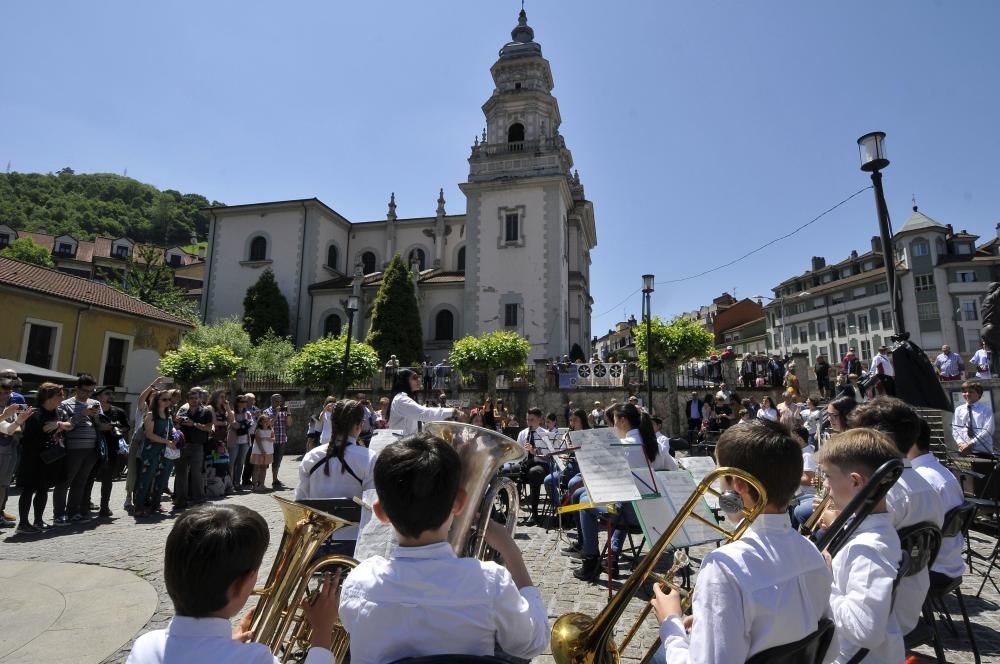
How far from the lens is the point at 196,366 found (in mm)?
22531

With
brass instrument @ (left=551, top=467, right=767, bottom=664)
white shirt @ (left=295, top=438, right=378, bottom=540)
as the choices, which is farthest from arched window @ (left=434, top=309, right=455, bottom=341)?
brass instrument @ (left=551, top=467, right=767, bottom=664)

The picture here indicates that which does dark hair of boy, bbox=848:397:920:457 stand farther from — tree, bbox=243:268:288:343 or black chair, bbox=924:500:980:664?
tree, bbox=243:268:288:343

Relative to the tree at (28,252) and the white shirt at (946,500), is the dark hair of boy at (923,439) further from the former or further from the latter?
the tree at (28,252)

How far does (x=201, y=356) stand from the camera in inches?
894

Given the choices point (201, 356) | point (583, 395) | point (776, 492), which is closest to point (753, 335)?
point (583, 395)

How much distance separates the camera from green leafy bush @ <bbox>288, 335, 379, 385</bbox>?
2220 centimetres

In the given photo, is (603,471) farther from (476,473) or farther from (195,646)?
(195,646)

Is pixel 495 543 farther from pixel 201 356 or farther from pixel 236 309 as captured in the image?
pixel 236 309

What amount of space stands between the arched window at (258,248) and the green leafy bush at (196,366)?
676 inches

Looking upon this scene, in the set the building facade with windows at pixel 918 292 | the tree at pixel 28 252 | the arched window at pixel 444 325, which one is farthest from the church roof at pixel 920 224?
the tree at pixel 28 252

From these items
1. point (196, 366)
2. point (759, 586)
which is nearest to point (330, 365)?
point (196, 366)

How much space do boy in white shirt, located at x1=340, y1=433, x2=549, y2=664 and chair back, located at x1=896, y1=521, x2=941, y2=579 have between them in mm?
1891

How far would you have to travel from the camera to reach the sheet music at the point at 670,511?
14.1 feet

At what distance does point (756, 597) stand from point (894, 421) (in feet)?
8.67
